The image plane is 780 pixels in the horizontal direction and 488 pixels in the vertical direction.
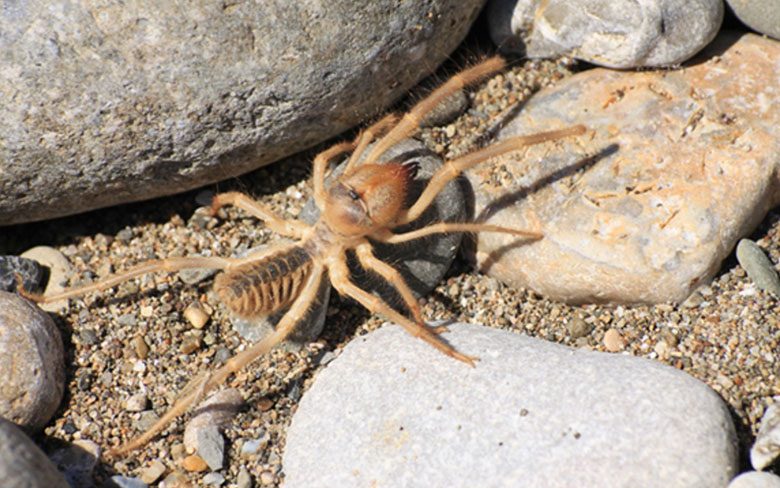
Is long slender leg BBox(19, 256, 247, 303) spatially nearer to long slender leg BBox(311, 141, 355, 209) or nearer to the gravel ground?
the gravel ground

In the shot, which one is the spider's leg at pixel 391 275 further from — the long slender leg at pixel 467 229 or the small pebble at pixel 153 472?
the small pebble at pixel 153 472

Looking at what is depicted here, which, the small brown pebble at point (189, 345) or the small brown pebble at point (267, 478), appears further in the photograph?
the small brown pebble at point (189, 345)

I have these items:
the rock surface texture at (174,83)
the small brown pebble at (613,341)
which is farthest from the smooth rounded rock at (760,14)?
the small brown pebble at (613,341)

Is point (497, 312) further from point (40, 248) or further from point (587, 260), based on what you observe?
point (40, 248)

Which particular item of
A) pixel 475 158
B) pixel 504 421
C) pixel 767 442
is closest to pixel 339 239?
pixel 475 158

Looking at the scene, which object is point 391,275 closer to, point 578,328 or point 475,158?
point 475,158

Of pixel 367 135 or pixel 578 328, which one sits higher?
pixel 367 135
